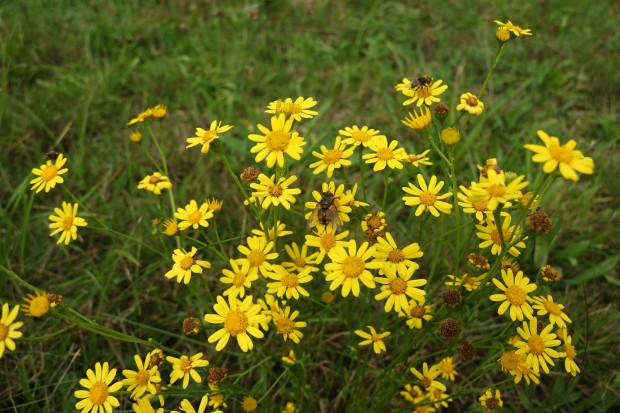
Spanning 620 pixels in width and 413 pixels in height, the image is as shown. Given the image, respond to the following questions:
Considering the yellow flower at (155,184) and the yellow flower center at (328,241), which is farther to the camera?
the yellow flower at (155,184)

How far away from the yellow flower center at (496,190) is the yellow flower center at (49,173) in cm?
152

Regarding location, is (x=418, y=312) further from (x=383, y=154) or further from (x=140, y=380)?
(x=140, y=380)

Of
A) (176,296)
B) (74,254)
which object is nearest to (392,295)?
(176,296)

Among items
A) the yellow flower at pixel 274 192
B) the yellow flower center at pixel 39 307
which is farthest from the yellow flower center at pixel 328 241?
the yellow flower center at pixel 39 307

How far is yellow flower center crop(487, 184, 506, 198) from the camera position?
4.23ft

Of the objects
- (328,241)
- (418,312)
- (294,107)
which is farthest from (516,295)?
(294,107)

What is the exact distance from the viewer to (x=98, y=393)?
1.62 meters

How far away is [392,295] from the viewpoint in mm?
1587

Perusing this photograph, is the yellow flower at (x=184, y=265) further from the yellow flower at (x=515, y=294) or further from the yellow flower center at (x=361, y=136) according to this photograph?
the yellow flower at (x=515, y=294)

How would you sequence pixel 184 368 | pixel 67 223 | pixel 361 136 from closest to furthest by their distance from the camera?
pixel 184 368
pixel 361 136
pixel 67 223

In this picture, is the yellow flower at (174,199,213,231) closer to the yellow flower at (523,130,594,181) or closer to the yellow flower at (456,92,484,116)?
the yellow flower at (456,92,484,116)

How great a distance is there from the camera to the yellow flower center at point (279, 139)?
60.9 inches

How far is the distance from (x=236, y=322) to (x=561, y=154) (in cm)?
106

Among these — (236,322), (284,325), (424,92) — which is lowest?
(284,325)
